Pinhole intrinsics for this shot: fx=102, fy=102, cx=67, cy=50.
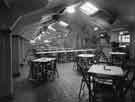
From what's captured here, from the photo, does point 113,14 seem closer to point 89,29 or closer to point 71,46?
point 89,29

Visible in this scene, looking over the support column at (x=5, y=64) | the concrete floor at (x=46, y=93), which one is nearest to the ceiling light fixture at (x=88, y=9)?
the concrete floor at (x=46, y=93)

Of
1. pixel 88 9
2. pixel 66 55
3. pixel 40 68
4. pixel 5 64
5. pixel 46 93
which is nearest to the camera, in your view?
pixel 5 64

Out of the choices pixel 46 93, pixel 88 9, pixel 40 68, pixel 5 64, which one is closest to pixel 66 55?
pixel 88 9

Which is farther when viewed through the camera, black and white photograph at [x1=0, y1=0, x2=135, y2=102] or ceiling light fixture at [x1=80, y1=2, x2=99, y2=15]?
ceiling light fixture at [x1=80, y1=2, x2=99, y2=15]

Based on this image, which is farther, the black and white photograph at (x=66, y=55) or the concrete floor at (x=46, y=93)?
the concrete floor at (x=46, y=93)

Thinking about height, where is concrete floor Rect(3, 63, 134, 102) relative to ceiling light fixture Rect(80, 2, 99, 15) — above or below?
below

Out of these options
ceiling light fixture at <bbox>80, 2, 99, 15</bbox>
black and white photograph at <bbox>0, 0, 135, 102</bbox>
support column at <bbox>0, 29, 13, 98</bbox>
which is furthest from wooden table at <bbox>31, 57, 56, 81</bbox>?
ceiling light fixture at <bbox>80, 2, 99, 15</bbox>

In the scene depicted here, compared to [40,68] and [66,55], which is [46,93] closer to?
Answer: [40,68]

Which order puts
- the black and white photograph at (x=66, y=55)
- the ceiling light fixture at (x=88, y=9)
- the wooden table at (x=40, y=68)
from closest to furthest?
the black and white photograph at (x=66, y=55), the wooden table at (x=40, y=68), the ceiling light fixture at (x=88, y=9)

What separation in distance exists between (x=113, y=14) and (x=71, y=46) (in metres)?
4.60

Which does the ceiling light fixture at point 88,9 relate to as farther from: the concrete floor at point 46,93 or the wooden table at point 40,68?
the concrete floor at point 46,93

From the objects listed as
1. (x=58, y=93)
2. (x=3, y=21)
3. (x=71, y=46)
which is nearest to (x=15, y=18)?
(x=3, y=21)

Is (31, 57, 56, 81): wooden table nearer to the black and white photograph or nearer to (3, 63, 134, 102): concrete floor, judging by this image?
the black and white photograph

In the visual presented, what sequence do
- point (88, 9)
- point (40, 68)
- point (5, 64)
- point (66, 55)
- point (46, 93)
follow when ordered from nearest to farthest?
point (5, 64)
point (46, 93)
point (40, 68)
point (88, 9)
point (66, 55)
